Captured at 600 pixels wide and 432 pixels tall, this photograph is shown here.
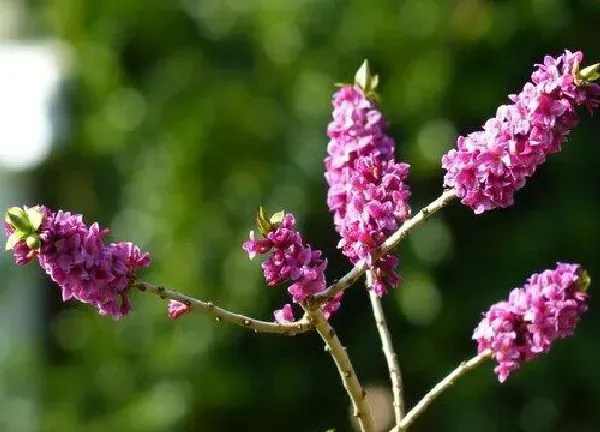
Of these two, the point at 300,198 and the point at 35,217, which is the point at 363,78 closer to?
the point at 35,217

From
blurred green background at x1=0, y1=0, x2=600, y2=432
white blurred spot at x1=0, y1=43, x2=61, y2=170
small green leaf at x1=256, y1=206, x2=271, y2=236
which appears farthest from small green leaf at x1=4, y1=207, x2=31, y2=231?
white blurred spot at x1=0, y1=43, x2=61, y2=170

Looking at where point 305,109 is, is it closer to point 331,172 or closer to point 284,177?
point 284,177

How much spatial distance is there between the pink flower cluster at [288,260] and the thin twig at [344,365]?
30mm

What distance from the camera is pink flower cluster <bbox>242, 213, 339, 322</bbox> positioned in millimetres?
1137

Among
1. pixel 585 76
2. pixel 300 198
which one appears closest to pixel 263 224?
pixel 585 76

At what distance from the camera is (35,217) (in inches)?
41.7

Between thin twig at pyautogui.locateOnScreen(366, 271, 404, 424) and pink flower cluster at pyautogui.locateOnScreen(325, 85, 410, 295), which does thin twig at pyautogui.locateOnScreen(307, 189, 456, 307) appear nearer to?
pink flower cluster at pyautogui.locateOnScreen(325, 85, 410, 295)

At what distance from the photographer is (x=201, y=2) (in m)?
4.12

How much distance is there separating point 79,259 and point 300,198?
2734 millimetres

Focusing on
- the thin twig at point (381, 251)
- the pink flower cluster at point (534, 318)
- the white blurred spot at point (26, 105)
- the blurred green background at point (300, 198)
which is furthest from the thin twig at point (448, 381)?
the white blurred spot at point (26, 105)

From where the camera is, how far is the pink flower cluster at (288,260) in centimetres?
114

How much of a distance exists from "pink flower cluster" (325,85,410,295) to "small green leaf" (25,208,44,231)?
299mm

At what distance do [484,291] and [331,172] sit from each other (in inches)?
101

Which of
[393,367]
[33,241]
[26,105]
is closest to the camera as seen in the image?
[33,241]
